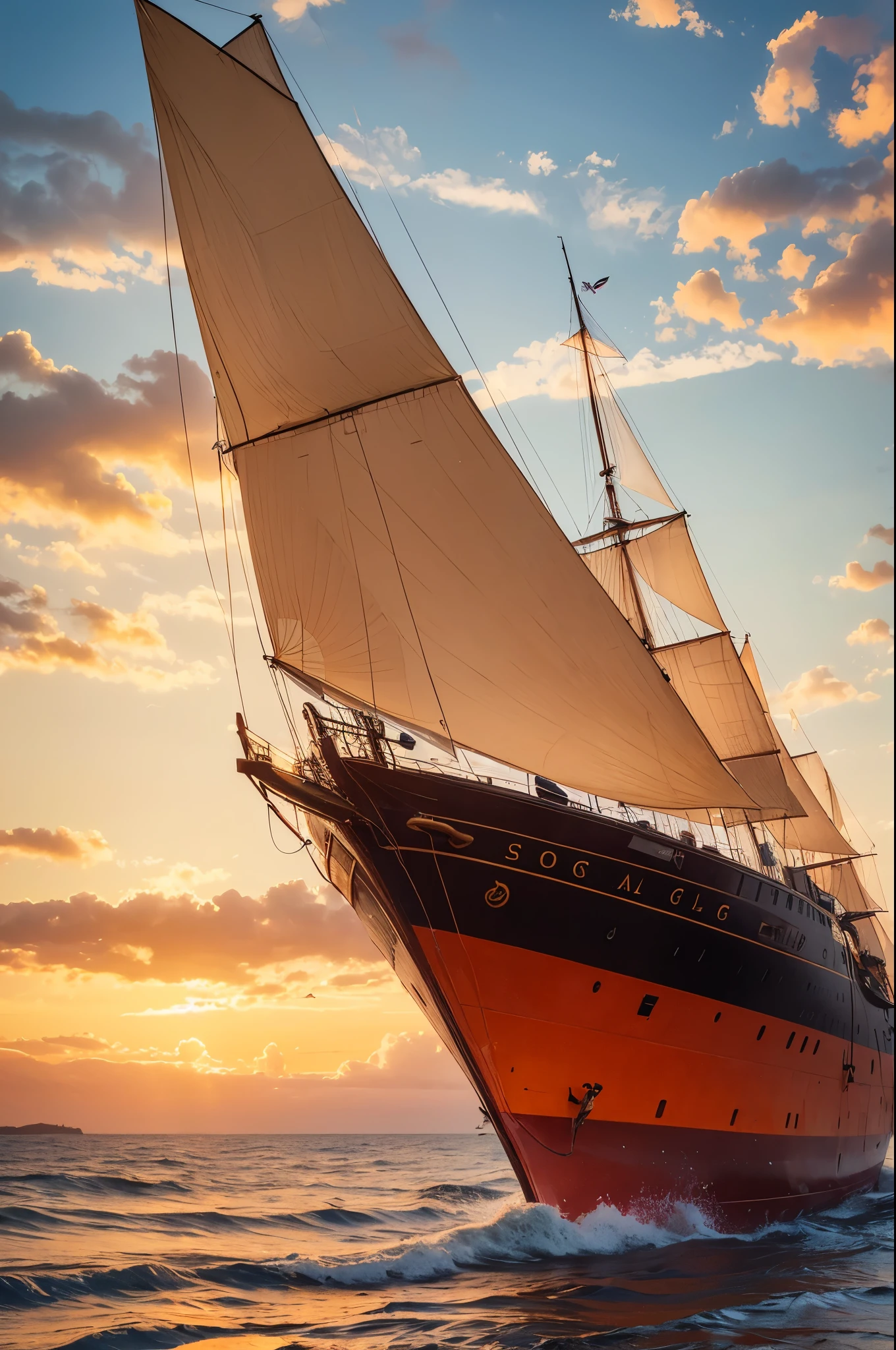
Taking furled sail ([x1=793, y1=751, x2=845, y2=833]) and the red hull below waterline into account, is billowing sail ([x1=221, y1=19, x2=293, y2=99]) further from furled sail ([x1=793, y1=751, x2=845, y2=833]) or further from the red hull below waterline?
furled sail ([x1=793, y1=751, x2=845, y2=833])

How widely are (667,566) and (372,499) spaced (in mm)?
21029

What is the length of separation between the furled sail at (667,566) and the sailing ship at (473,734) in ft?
56.4

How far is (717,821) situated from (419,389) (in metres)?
18.3

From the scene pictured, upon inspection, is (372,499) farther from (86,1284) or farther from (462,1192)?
(462,1192)

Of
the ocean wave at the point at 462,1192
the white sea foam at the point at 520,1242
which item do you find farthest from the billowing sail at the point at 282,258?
the ocean wave at the point at 462,1192

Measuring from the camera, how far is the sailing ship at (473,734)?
47.5ft

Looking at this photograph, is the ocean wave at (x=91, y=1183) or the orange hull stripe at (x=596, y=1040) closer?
the orange hull stripe at (x=596, y=1040)

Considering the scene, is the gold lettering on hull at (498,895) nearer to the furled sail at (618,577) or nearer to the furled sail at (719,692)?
the furled sail at (719,692)

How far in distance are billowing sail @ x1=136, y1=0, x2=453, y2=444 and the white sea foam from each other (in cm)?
1521

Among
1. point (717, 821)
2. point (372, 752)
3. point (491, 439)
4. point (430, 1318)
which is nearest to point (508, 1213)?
point (430, 1318)

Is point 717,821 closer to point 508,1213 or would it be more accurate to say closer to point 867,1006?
point 867,1006

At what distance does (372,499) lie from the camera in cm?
1736

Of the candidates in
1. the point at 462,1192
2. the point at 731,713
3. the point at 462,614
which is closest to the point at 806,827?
the point at 731,713

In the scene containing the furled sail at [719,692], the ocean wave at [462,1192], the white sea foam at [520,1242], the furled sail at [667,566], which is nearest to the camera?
the white sea foam at [520,1242]
